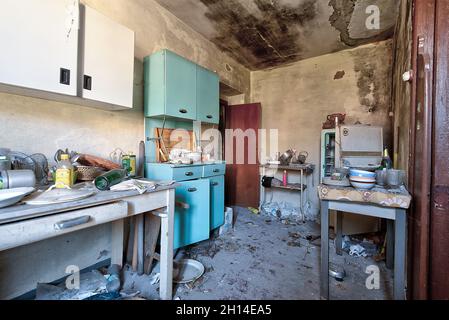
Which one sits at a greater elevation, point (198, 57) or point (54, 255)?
point (198, 57)

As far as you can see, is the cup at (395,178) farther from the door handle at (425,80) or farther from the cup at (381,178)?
the door handle at (425,80)

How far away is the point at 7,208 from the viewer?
80 cm

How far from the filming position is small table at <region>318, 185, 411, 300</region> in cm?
Result: 115

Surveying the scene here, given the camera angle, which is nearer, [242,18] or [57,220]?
[57,220]

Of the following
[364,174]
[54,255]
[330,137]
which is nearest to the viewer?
[364,174]

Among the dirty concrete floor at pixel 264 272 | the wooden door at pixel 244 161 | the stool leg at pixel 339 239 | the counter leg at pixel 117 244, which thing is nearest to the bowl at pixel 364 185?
the dirty concrete floor at pixel 264 272

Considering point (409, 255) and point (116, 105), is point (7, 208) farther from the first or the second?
point (409, 255)

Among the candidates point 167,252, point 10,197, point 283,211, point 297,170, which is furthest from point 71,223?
point 297,170

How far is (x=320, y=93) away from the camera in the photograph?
336cm

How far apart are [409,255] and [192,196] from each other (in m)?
1.69

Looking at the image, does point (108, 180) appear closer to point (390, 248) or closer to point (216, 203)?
point (216, 203)

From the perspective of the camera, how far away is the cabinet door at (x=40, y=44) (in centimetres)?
106
